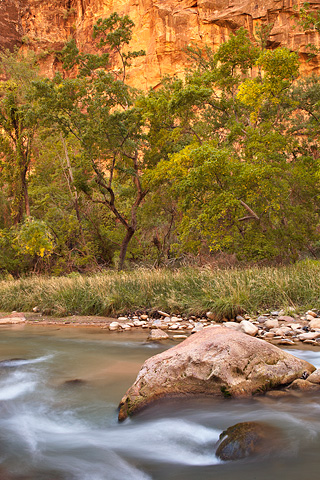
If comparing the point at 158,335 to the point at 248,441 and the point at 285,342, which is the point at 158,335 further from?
the point at 248,441

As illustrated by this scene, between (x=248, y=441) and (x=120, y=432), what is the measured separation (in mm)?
1227

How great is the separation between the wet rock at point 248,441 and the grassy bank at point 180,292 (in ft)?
19.5

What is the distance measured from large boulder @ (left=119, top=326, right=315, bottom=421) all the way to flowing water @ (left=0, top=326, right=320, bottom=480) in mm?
135

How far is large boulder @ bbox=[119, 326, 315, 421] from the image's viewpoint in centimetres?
415

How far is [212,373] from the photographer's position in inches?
165

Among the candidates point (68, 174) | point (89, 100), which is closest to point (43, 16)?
point (68, 174)

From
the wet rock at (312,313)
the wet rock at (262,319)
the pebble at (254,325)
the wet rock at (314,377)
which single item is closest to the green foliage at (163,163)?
the pebble at (254,325)

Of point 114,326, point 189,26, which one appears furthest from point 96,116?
point 189,26

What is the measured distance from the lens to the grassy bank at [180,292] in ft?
31.7

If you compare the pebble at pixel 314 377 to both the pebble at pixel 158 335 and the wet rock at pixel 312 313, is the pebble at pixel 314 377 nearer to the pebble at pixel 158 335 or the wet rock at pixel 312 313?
the pebble at pixel 158 335

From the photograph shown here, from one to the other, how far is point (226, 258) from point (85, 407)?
11910 millimetres

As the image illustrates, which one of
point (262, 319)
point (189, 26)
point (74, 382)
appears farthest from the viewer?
point (189, 26)

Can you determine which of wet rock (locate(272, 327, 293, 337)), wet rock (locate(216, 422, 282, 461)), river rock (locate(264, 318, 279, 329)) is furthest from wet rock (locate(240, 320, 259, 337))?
wet rock (locate(216, 422, 282, 461))

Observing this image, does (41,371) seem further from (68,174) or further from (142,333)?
(68,174)
